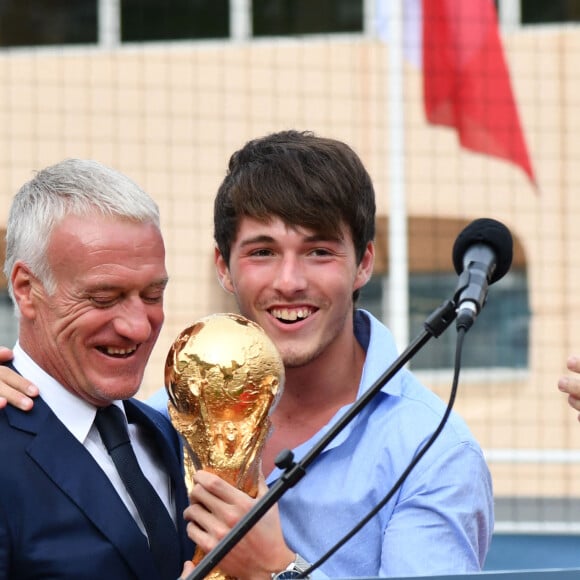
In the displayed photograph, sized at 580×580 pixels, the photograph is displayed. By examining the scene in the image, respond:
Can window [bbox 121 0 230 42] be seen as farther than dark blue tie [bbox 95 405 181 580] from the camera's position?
Yes

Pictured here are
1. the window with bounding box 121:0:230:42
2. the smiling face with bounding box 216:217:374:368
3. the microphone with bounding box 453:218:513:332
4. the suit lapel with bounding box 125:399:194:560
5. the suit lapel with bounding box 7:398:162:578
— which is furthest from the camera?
the window with bounding box 121:0:230:42

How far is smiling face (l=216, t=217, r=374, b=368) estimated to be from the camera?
247cm

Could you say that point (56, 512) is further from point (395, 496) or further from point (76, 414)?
point (395, 496)

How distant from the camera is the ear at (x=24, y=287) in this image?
7.09ft

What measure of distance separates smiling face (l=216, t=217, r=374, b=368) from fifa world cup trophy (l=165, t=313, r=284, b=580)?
1.10 ft

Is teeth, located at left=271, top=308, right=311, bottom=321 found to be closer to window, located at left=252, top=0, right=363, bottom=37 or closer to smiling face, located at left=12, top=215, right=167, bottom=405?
smiling face, located at left=12, top=215, right=167, bottom=405

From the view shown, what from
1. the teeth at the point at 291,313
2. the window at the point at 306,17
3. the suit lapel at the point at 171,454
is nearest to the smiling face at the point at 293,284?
the teeth at the point at 291,313

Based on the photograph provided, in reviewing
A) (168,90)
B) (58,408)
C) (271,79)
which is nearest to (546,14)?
(271,79)

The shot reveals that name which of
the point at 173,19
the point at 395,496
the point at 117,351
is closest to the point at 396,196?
the point at 173,19

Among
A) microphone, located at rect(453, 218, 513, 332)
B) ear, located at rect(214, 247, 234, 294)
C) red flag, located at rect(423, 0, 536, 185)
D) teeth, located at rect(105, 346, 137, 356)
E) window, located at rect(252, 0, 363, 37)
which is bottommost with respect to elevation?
teeth, located at rect(105, 346, 137, 356)

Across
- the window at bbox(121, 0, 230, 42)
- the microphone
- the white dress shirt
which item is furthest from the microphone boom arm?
the window at bbox(121, 0, 230, 42)

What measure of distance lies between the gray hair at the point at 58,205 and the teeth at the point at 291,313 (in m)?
0.38

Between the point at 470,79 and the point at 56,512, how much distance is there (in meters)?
5.46

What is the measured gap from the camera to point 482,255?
6.61ft
